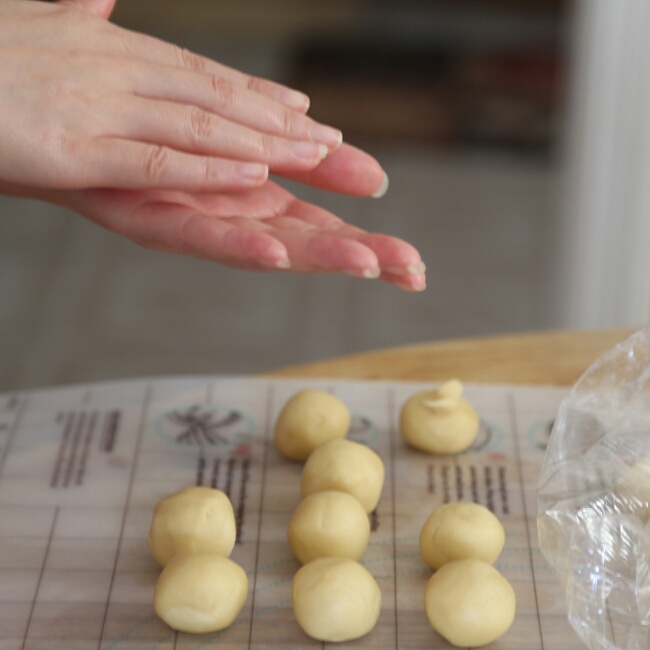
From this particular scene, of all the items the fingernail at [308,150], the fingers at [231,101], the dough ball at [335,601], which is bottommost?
the dough ball at [335,601]

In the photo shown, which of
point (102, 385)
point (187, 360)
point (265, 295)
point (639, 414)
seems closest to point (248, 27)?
point (265, 295)

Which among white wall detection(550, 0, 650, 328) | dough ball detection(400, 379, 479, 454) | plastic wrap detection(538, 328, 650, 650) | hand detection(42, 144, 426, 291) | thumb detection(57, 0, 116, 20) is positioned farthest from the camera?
white wall detection(550, 0, 650, 328)

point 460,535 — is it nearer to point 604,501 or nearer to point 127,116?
point 604,501

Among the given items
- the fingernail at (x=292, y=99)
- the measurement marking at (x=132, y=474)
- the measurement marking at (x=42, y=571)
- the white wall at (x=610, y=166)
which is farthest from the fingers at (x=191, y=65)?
the white wall at (x=610, y=166)

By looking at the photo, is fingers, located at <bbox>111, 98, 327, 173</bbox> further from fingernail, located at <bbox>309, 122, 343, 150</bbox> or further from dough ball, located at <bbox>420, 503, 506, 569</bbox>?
dough ball, located at <bbox>420, 503, 506, 569</bbox>

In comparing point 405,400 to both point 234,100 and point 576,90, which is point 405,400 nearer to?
point 234,100

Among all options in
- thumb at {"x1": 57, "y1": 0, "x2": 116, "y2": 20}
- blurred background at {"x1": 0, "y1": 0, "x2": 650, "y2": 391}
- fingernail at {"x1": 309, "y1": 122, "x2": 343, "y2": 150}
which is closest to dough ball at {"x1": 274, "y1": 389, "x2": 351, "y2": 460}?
fingernail at {"x1": 309, "y1": 122, "x2": 343, "y2": 150}

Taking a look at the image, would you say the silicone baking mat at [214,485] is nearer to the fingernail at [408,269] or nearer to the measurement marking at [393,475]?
the measurement marking at [393,475]
